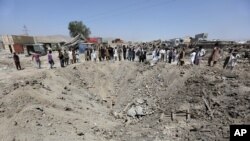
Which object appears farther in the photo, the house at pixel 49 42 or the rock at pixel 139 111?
the house at pixel 49 42

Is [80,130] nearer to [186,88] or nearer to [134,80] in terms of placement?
[186,88]

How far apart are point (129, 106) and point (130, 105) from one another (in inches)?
4.2

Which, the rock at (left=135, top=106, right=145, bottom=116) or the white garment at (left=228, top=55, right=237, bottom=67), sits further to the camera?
the white garment at (left=228, top=55, right=237, bottom=67)

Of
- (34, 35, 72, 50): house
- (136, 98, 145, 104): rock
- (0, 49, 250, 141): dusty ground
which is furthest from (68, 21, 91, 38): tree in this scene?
(136, 98, 145, 104): rock

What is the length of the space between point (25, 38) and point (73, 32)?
28803 mm

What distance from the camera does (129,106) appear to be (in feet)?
34.7

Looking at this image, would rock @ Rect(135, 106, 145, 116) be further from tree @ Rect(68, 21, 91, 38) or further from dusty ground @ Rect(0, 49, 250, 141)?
tree @ Rect(68, 21, 91, 38)

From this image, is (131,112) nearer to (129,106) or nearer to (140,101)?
(129,106)

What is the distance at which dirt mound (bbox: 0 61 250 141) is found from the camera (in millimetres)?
6590

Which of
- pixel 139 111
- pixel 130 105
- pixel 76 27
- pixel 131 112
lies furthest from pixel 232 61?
pixel 76 27

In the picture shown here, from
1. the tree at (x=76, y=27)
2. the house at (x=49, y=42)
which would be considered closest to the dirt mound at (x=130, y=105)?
the house at (x=49, y=42)

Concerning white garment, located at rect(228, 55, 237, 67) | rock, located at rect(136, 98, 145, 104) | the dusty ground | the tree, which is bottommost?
rock, located at rect(136, 98, 145, 104)

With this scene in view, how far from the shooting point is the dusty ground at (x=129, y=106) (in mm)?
6559

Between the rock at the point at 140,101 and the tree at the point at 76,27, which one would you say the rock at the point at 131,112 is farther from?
the tree at the point at 76,27
